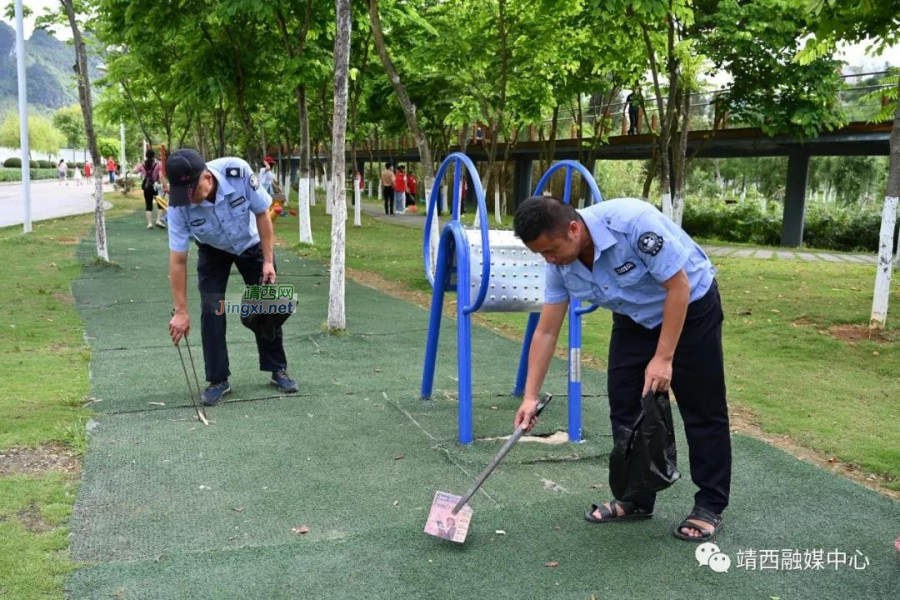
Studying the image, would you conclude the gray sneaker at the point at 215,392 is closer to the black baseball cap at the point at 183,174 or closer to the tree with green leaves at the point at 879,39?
the black baseball cap at the point at 183,174

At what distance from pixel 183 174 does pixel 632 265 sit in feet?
8.33

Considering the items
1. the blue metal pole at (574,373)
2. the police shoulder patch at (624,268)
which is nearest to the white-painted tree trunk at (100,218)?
the blue metal pole at (574,373)

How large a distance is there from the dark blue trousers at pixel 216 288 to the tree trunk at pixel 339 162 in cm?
187

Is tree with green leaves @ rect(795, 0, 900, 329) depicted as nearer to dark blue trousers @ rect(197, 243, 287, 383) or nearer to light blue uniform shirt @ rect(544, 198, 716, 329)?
light blue uniform shirt @ rect(544, 198, 716, 329)

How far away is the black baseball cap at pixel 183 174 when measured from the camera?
13.6 feet

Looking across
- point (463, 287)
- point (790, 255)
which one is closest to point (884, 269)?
point (463, 287)

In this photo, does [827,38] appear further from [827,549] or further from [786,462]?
[827,549]

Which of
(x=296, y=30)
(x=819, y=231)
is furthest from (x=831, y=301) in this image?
(x=819, y=231)

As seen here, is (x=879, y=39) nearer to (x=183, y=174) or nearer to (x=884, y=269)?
(x=884, y=269)

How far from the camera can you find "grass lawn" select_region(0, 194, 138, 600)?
2.81 m

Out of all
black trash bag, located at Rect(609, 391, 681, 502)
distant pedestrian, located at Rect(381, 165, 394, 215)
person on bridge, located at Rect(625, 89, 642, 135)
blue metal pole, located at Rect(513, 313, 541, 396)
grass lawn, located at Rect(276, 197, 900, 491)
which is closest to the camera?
black trash bag, located at Rect(609, 391, 681, 502)

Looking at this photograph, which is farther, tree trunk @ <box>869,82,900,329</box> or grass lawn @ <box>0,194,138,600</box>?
tree trunk @ <box>869,82,900,329</box>

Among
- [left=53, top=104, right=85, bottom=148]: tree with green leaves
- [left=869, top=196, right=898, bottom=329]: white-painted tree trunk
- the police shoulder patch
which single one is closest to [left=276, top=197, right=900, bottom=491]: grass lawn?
[left=869, top=196, right=898, bottom=329]: white-painted tree trunk

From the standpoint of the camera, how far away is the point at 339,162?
723 cm
